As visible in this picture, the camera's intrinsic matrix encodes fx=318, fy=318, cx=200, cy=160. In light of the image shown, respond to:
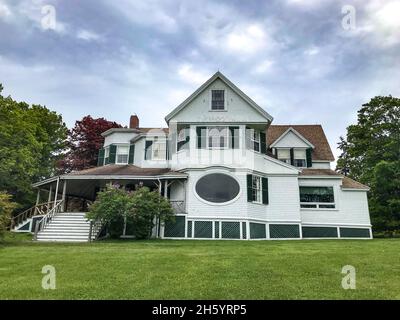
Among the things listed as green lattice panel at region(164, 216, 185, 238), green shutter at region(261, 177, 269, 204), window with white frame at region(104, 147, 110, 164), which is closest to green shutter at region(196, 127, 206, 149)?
green shutter at region(261, 177, 269, 204)

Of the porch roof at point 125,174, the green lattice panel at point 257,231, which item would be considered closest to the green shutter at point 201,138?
the porch roof at point 125,174

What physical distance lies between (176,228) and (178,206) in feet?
4.10

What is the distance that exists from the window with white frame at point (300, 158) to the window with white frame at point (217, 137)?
17.8 feet

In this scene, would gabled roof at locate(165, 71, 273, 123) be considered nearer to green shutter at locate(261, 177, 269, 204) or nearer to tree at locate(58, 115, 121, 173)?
green shutter at locate(261, 177, 269, 204)

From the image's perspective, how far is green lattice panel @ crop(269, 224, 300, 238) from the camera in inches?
719

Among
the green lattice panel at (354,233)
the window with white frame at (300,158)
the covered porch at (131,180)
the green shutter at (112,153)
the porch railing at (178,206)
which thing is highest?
the green shutter at (112,153)

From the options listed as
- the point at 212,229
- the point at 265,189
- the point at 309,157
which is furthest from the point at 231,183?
the point at 309,157

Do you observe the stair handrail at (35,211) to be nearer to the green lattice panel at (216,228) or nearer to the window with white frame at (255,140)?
the green lattice panel at (216,228)

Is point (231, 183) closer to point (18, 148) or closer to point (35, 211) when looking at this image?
point (35, 211)

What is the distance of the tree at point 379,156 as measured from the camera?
2258cm

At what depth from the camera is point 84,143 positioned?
106 feet

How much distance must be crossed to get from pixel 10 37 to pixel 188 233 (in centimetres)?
1250
